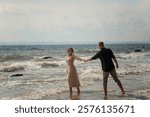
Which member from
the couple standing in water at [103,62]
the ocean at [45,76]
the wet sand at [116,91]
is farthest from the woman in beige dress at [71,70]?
the ocean at [45,76]

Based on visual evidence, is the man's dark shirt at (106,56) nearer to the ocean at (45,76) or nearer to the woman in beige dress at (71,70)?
the woman in beige dress at (71,70)

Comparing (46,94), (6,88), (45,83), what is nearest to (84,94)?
(46,94)

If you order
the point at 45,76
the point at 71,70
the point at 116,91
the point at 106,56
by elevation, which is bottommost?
the point at 116,91

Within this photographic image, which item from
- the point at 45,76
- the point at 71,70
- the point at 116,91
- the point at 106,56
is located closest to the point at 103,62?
the point at 106,56

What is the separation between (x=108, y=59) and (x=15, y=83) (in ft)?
8.07

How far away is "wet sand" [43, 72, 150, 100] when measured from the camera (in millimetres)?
5926

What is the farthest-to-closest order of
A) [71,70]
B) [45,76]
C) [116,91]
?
[45,76] → [116,91] → [71,70]

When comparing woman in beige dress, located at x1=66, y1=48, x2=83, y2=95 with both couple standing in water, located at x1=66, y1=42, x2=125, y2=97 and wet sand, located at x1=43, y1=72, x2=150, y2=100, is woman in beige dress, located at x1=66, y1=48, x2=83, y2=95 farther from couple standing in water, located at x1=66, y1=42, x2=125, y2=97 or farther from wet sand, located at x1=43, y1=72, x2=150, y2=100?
wet sand, located at x1=43, y1=72, x2=150, y2=100

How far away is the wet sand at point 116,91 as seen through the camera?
19.4 feet

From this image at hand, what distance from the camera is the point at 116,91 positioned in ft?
20.9

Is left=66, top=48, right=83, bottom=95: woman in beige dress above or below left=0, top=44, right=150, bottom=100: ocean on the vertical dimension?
above

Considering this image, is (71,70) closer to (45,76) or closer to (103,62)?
(103,62)

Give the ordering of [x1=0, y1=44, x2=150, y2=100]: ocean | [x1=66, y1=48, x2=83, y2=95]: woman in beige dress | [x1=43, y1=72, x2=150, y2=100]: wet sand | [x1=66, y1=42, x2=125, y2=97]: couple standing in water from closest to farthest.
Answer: [x1=66, y1=42, x2=125, y2=97]: couple standing in water, [x1=66, y1=48, x2=83, y2=95]: woman in beige dress, [x1=43, y1=72, x2=150, y2=100]: wet sand, [x1=0, y1=44, x2=150, y2=100]: ocean

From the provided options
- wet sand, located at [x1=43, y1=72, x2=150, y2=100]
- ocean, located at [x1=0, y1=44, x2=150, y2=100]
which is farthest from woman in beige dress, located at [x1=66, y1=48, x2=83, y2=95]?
ocean, located at [x1=0, y1=44, x2=150, y2=100]
